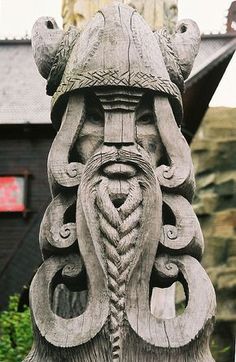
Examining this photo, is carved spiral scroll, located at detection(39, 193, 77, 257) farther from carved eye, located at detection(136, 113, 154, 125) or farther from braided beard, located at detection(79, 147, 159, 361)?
carved eye, located at detection(136, 113, 154, 125)

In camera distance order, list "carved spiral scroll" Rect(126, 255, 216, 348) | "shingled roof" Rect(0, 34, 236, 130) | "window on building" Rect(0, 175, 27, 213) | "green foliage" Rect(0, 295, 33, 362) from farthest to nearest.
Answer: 1. "window on building" Rect(0, 175, 27, 213)
2. "shingled roof" Rect(0, 34, 236, 130)
3. "green foliage" Rect(0, 295, 33, 362)
4. "carved spiral scroll" Rect(126, 255, 216, 348)

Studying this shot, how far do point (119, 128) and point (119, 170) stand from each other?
5.6 inches

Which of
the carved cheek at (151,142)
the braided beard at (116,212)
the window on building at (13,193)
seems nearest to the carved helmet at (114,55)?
the carved cheek at (151,142)

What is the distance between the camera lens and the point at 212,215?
1220 centimetres

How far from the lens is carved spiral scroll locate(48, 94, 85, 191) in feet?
8.43

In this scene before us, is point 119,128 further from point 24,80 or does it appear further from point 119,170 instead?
point 24,80

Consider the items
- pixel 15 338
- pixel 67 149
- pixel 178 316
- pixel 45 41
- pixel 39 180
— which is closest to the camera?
pixel 178 316

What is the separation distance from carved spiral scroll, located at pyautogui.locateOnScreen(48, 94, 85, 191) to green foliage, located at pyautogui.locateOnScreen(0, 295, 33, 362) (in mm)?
3603

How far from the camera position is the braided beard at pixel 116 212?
2371 millimetres

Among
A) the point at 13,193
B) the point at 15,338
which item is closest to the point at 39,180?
the point at 13,193

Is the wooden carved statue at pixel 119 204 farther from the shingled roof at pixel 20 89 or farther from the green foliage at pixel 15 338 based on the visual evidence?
the shingled roof at pixel 20 89

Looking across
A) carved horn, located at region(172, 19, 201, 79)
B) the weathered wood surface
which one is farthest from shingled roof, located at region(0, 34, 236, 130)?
carved horn, located at region(172, 19, 201, 79)

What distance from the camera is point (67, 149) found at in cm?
261

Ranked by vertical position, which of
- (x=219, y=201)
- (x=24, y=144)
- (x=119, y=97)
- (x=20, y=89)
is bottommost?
(x=219, y=201)
